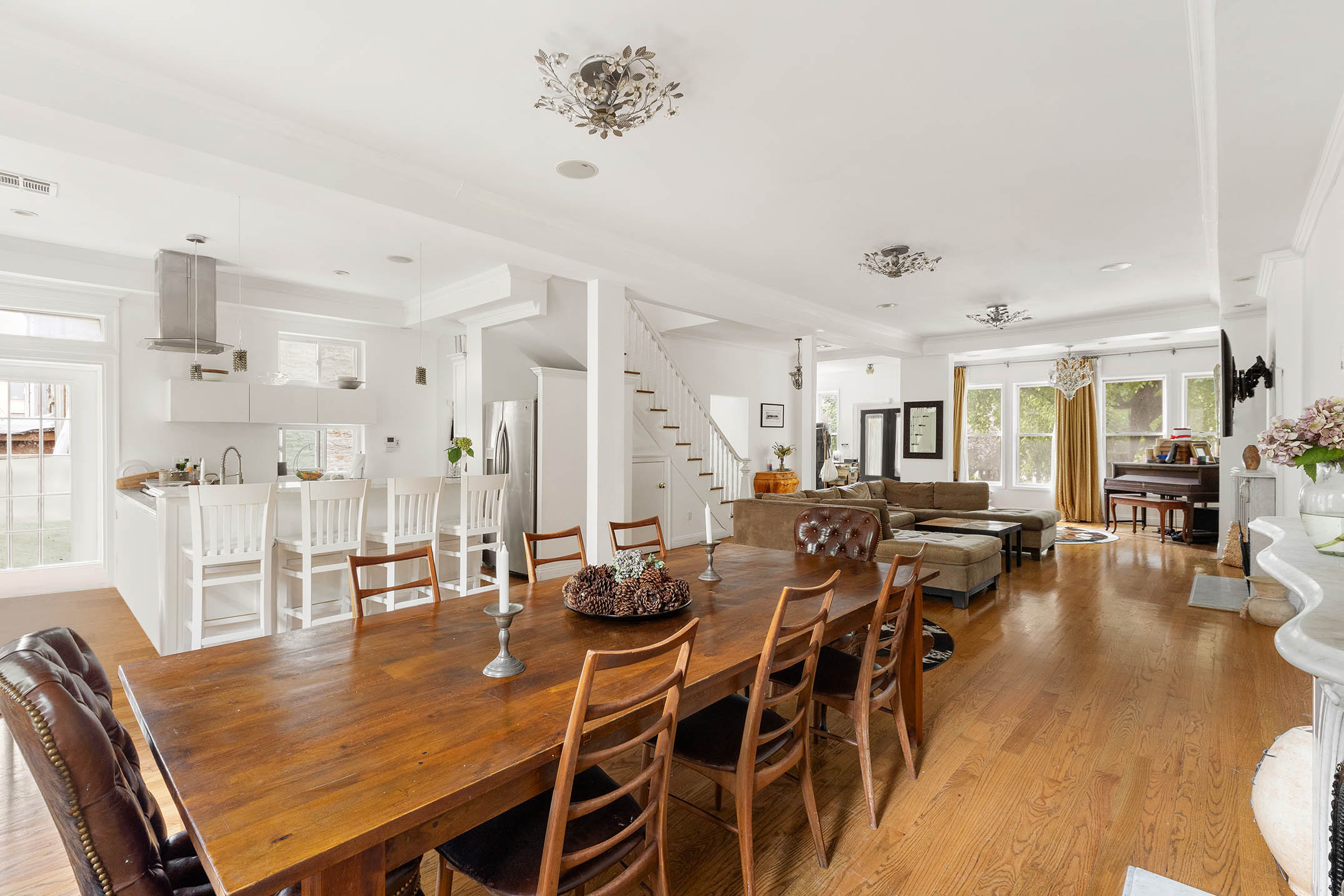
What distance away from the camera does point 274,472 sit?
599 cm

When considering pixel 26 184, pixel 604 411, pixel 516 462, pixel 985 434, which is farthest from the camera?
pixel 985 434

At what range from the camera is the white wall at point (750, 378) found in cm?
838

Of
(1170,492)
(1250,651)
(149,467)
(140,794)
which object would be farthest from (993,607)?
(149,467)

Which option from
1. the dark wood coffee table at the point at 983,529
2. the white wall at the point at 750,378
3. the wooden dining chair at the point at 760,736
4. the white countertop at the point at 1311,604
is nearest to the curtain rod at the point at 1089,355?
the white wall at the point at 750,378

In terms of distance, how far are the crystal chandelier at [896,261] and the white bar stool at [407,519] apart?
3.54m

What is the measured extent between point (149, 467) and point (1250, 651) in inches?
315

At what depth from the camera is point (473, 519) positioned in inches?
175

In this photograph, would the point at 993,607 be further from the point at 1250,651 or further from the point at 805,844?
the point at 805,844

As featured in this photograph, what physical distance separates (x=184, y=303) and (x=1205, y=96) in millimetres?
6263

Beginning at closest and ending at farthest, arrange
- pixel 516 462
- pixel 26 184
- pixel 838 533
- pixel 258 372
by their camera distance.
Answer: pixel 838 533 < pixel 26 184 < pixel 516 462 < pixel 258 372

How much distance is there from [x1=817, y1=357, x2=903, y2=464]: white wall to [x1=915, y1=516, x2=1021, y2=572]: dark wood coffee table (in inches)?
208

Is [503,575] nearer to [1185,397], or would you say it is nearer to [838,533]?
[838,533]

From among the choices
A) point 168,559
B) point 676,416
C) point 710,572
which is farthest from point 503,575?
point 676,416

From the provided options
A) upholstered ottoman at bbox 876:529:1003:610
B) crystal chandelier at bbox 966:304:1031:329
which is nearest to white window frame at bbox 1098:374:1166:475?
crystal chandelier at bbox 966:304:1031:329
